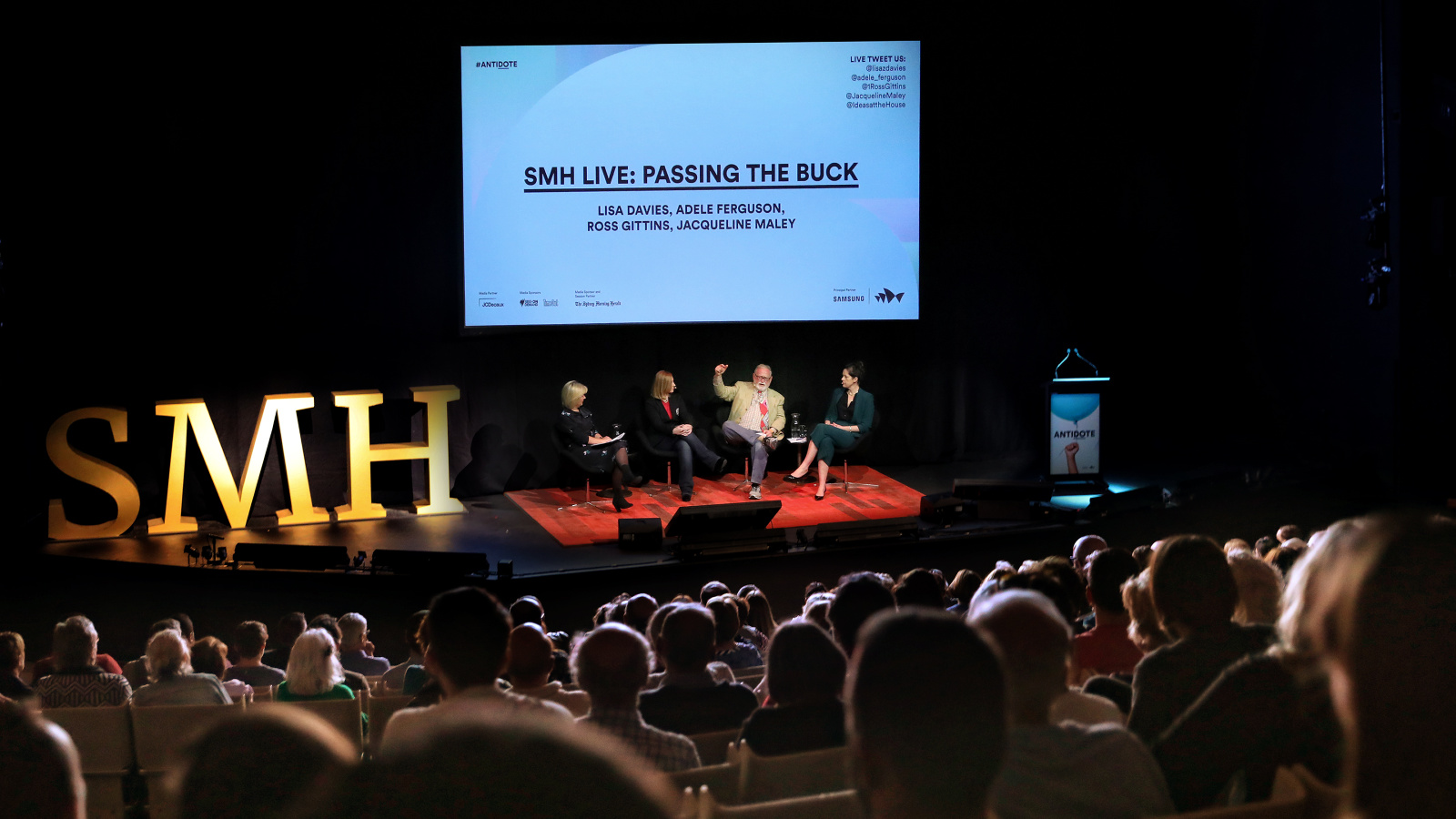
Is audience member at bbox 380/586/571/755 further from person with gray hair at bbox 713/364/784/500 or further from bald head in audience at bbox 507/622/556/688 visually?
person with gray hair at bbox 713/364/784/500

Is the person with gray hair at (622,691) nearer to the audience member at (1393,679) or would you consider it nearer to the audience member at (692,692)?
the audience member at (692,692)

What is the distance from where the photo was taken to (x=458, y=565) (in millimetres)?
6520

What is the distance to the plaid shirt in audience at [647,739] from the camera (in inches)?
89.7

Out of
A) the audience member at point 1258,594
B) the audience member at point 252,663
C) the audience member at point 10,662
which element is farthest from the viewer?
the audience member at point 252,663

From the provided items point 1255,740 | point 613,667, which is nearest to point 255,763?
point 613,667

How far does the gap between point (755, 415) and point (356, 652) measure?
4960 mm

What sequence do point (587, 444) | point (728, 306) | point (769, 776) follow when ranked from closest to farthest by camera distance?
point (769, 776)
point (587, 444)
point (728, 306)

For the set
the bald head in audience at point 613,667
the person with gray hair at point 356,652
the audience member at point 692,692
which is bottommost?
the person with gray hair at point 356,652

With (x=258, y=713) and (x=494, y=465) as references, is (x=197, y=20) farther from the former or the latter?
(x=258, y=713)

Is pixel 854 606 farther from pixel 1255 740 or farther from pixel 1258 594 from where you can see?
pixel 1255 740

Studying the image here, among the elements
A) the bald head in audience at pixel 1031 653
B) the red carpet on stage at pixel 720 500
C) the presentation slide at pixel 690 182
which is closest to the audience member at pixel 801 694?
the bald head in audience at pixel 1031 653

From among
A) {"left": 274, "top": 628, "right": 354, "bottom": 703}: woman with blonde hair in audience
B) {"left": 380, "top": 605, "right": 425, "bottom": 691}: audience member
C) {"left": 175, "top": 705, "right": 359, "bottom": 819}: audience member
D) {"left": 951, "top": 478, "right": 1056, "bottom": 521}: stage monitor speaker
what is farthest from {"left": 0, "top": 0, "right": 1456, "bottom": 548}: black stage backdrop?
{"left": 175, "top": 705, "right": 359, "bottom": 819}: audience member

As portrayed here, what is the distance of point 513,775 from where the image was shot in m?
0.68

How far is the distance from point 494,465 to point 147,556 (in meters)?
2.74
